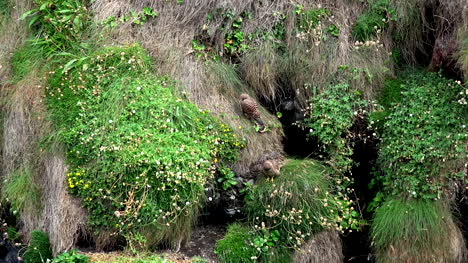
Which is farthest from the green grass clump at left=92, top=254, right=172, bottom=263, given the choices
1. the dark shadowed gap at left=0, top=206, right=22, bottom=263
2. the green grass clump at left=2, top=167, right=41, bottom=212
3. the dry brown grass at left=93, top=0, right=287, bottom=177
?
the dark shadowed gap at left=0, top=206, right=22, bottom=263

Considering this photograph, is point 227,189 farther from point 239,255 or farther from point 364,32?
point 364,32

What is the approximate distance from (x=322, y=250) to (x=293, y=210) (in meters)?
0.61

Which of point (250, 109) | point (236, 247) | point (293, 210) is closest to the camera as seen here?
point (293, 210)

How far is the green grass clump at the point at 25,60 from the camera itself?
7008 mm

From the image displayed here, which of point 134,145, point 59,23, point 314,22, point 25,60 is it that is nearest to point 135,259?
point 134,145

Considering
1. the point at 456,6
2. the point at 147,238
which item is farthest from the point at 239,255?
the point at 456,6

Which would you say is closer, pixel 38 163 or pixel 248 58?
pixel 38 163

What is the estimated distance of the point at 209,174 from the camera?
6.05m

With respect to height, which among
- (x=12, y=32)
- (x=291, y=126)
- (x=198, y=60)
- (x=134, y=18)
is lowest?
(x=291, y=126)

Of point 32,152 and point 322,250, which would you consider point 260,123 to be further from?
point 32,152

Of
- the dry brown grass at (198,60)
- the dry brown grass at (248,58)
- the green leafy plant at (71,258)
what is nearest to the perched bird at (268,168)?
the dry brown grass at (198,60)

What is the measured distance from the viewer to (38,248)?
6.04 meters

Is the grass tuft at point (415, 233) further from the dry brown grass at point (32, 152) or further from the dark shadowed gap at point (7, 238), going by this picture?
the dark shadowed gap at point (7, 238)

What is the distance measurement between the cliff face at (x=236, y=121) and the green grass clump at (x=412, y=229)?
2cm
